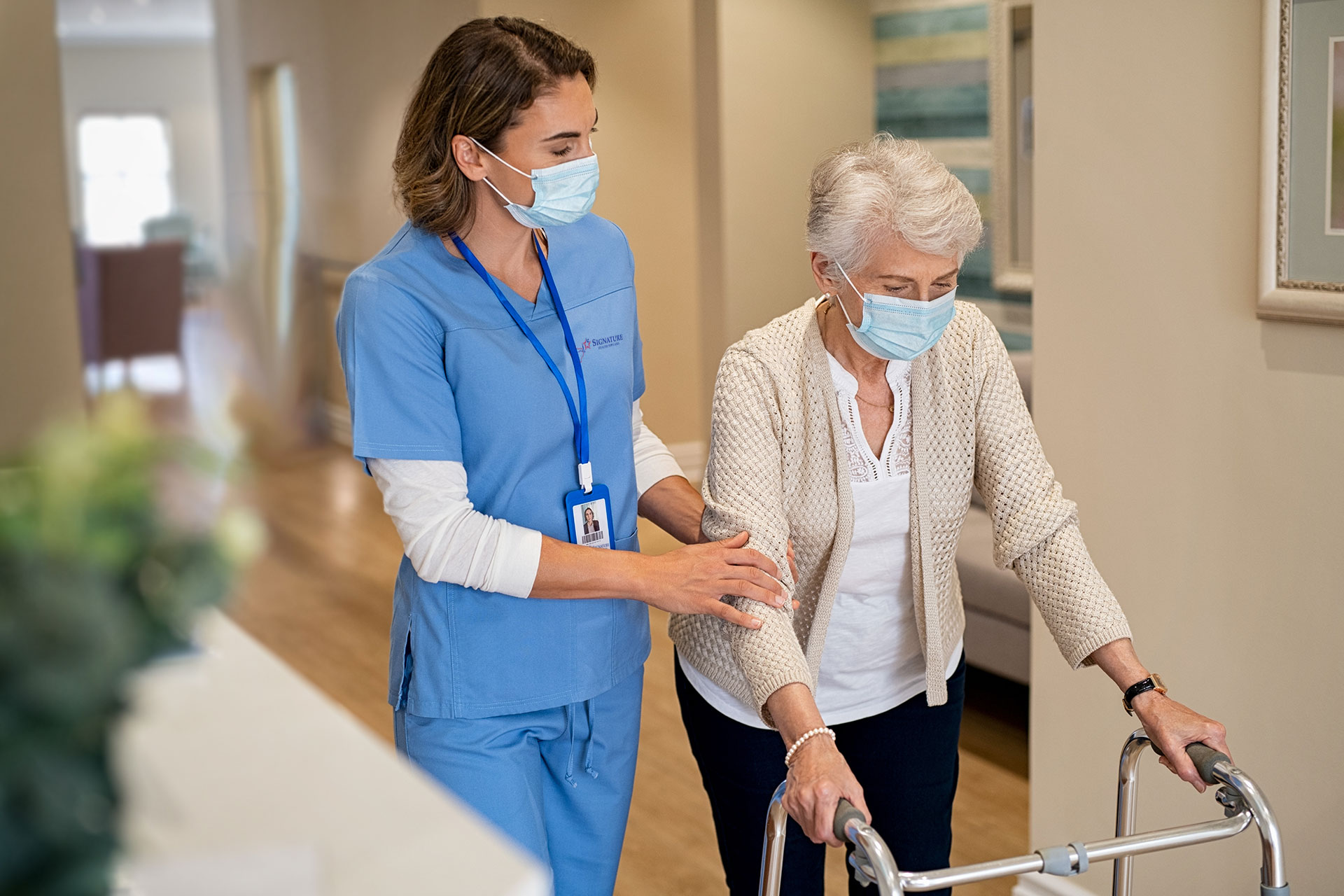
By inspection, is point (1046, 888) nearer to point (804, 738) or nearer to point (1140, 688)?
point (1140, 688)

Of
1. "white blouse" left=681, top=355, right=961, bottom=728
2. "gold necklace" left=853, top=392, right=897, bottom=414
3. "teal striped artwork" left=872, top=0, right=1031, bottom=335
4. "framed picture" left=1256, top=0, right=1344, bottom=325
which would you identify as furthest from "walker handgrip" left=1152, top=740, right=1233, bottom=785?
"teal striped artwork" left=872, top=0, right=1031, bottom=335

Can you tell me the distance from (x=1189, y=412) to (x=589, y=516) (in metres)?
1.08

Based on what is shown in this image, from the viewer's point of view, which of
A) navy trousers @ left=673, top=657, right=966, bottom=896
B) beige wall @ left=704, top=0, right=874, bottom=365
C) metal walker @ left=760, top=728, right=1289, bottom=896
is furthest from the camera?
beige wall @ left=704, top=0, right=874, bottom=365

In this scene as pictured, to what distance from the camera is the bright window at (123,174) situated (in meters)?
8.73

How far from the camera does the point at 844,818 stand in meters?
1.28

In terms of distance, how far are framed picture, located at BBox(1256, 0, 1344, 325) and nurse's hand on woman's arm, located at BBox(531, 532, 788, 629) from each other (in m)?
0.95

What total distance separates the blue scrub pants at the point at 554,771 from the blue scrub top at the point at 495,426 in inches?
1.2

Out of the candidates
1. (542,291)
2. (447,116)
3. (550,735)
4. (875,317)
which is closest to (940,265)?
(875,317)

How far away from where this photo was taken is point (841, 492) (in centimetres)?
163

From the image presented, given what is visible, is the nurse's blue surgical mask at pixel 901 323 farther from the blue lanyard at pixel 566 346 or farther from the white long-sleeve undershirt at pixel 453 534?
the white long-sleeve undershirt at pixel 453 534

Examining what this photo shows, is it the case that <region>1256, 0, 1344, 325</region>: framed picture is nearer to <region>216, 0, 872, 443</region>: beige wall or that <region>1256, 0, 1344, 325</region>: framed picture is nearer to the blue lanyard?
the blue lanyard

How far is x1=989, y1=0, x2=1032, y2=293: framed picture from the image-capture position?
171 inches

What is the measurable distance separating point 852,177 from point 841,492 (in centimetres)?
38

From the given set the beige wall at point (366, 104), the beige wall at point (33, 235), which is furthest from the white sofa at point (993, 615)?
the beige wall at point (366, 104)
